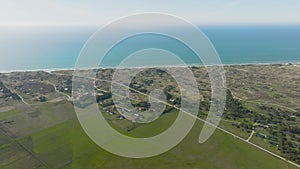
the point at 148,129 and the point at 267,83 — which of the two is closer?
the point at 148,129

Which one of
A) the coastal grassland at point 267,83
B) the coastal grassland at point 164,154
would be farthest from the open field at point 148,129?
the coastal grassland at point 267,83

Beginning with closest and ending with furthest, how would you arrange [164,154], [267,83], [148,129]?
1. [164,154]
2. [148,129]
3. [267,83]

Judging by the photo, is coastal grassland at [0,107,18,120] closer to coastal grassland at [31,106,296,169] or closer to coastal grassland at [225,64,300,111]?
coastal grassland at [31,106,296,169]

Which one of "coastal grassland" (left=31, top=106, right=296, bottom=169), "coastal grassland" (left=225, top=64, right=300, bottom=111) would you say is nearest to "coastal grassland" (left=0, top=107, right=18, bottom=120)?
"coastal grassland" (left=31, top=106, right=296, bottom=169)

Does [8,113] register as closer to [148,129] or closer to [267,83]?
[148,129]

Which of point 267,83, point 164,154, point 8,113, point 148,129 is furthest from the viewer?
point 267,83

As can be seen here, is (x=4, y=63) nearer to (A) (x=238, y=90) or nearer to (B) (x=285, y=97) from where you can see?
(A) (x=238, y=90)

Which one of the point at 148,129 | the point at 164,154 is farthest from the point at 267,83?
the point at 164,154

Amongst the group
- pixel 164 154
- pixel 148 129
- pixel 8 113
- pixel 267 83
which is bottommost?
pixel 8 113

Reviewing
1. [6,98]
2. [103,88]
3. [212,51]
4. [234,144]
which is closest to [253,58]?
[103,88]
